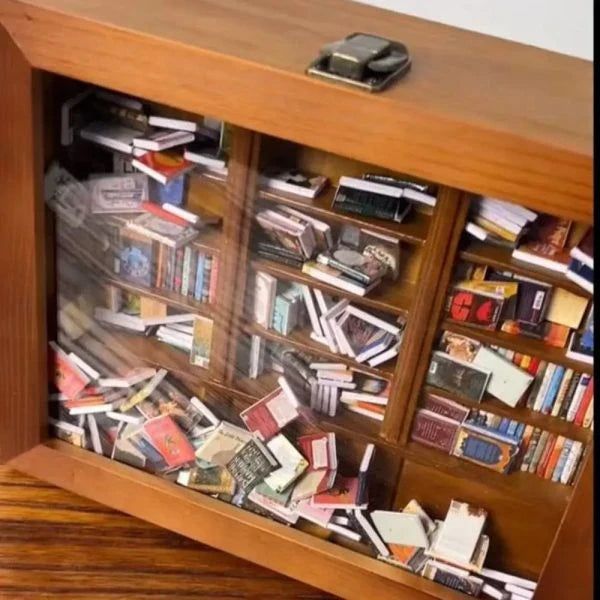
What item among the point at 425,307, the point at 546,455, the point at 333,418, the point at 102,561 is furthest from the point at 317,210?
the point at 102,561

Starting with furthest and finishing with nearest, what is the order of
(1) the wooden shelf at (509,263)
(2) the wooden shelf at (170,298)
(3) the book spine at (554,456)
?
(2) the wooden shelf at (170,298)
(3) the book spine at (554,456)
(1) the wooden shelf at (509,263)

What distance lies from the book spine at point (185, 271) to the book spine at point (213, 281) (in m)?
0.03

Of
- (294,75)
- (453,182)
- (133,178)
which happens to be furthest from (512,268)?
(133,178)

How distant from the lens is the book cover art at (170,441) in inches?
49.1

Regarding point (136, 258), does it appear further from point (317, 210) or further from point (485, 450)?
point (485, 450)

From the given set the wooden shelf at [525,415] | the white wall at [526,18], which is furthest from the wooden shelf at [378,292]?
the white wall at [526,18]

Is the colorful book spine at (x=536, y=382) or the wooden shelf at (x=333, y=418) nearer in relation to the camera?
the colorful book spine at (x=536, y=382)

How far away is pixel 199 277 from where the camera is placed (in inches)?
46.1

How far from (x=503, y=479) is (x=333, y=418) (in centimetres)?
20

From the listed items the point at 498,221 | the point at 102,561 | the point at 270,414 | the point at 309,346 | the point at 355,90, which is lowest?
the point at 102,561

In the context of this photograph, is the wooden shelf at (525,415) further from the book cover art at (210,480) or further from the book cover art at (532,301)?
the book cover art at (210,480)

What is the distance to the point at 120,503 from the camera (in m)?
1.29

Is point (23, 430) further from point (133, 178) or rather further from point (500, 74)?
point (500, 74)

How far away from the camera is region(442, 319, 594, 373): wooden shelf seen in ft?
3.38
